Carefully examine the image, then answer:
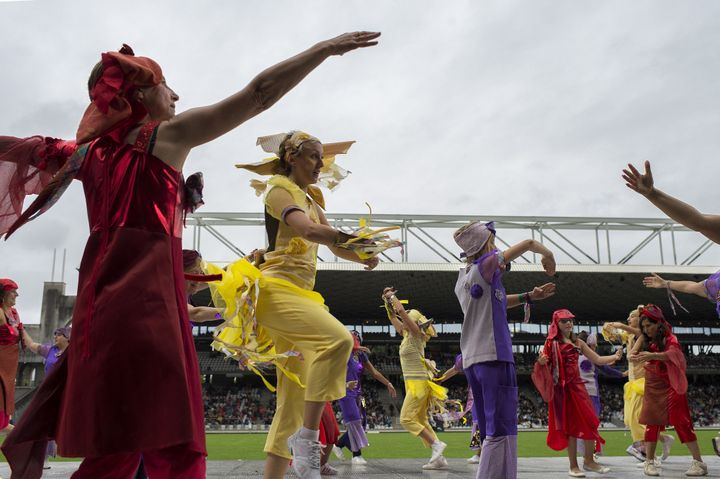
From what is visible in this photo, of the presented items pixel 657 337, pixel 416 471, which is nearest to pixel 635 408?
pixel 657 337

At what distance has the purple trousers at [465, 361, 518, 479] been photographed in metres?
4.55

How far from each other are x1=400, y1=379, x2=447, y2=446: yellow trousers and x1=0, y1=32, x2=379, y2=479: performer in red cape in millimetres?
7566

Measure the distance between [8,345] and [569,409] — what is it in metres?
6.51

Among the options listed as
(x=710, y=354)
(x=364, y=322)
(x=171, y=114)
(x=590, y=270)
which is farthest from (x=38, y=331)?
(x=171, y=114)

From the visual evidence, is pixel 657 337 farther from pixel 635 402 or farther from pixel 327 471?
pixel 327 471

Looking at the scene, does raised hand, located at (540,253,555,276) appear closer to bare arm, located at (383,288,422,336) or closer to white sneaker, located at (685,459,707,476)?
bare arm, located at (383,288,422,336)

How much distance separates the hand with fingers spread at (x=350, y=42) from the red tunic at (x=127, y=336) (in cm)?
71

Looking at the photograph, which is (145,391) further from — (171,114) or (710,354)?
(710,354)

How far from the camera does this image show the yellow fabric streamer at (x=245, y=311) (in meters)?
3.88

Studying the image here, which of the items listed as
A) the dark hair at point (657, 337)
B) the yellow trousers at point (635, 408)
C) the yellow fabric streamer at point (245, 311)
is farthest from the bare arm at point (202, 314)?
the yellow trousers at point (635, 408)

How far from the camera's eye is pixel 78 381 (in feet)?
6.96

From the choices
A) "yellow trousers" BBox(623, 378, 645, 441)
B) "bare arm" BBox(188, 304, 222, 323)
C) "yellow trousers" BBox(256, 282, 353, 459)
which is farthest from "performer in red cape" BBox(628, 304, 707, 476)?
"bare arm" BBox(188, 304, 222, 323)

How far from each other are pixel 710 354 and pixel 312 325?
48.9 m

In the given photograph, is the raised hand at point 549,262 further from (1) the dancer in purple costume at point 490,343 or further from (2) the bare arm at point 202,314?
(2) the bare arm at point 202,314
